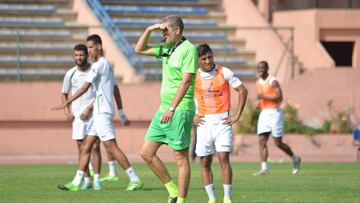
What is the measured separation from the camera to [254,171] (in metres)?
24.4

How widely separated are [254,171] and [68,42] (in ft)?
37.0

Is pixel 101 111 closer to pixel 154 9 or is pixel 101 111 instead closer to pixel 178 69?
pixel 178 69

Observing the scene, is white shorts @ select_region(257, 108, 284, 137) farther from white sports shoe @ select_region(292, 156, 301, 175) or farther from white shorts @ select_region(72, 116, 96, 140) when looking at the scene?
white shorts @ select_region(72, 116, 96, 140)

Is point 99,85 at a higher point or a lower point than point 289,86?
higher

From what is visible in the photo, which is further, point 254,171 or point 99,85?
point 254,171

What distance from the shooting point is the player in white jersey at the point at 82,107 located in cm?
1925

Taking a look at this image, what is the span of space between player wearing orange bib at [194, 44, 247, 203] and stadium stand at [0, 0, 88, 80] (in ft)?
55.6

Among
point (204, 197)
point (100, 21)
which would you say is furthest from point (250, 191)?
point (100, 21)

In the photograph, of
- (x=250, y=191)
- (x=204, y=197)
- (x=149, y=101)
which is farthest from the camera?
(x=149, y=101)

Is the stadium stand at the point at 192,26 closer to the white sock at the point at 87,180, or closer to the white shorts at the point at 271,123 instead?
the white shorts at the point at 271,123

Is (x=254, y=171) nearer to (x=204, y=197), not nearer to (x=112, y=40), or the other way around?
(x=204, y=197)

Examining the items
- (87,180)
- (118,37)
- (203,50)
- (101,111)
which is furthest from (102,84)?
(118,37)

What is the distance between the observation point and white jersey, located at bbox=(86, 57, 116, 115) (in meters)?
18.8

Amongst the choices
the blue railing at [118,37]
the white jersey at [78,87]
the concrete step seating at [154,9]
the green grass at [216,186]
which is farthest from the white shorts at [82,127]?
the concrete step seating at [154,9]
